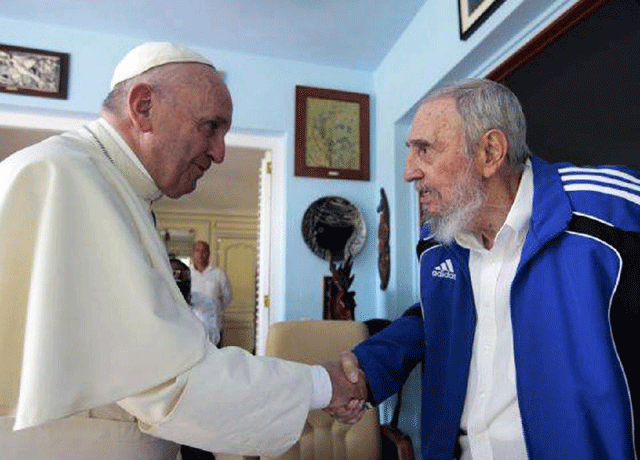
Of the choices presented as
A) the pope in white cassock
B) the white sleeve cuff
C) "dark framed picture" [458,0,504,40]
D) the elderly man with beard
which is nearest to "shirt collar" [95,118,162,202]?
the pope in white cassock

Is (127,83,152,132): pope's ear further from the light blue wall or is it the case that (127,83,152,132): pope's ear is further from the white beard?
the light blue wall

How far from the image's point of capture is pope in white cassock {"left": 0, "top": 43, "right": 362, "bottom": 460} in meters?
0.83

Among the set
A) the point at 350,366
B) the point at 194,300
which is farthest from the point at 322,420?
the point at 194,300

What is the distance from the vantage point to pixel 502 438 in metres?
1.22

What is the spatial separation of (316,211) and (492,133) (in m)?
2.29

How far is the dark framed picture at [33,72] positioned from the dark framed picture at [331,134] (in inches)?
65.5

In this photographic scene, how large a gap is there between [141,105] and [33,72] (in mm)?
2552

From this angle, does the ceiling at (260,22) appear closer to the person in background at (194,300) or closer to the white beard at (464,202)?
the person in background at (194,300)

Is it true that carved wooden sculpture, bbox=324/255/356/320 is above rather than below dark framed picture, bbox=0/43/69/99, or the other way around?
below

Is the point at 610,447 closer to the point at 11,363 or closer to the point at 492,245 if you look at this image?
the point at 492,245

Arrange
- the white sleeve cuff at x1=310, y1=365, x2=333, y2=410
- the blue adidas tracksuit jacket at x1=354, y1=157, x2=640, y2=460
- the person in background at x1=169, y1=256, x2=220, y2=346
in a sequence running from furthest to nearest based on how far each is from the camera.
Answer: the person in background at x1=169, y1=256, x2=220, y2=346, the white sleeve cuff at x1=310, y1=365, x2=333, y2=410, the blue adidas tracksuit jacket at x1=354, y1=157, x2=640, y2=460

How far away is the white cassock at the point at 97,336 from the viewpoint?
32.4 inches

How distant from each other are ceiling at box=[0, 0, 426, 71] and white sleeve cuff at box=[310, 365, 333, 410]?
2.53 meters

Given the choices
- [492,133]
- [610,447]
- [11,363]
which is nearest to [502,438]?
[610,447]
